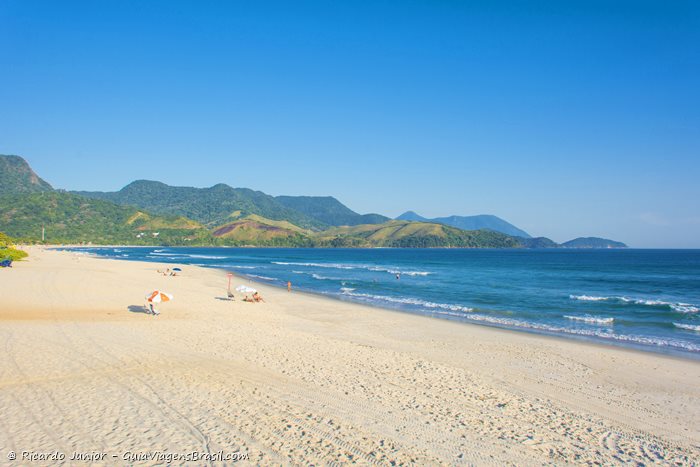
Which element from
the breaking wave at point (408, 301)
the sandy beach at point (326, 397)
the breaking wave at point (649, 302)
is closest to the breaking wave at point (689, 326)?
the breaking wave at point (649, 302)

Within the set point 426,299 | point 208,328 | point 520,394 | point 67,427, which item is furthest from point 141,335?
point 426,299

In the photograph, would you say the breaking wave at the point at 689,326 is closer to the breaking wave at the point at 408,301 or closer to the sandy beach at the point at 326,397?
the sandy beach at the point at 326,397

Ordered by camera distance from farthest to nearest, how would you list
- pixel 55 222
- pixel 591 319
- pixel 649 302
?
pixel 55 222 → pixel 649 302 → pixel 591 319

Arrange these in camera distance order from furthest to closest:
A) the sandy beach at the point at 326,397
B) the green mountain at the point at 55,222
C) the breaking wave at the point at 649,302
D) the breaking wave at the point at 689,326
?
1. the green mountain at the point at 55,222
2. the breaking wave at the point at 649,302
3. the breaking wave at the point at 689,326
4. the sandy beach at the point at 326,397

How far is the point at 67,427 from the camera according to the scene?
7.58 meters

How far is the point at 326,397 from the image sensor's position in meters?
9.74

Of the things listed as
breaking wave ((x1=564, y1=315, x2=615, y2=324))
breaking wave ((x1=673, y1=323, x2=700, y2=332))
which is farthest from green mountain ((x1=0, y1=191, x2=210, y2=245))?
breaking wave ((x1=673, y1=323, x2=700, y2=332))

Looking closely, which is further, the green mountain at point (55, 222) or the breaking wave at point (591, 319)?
the green mountain at point (55, 222)

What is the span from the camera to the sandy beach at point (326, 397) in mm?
7195

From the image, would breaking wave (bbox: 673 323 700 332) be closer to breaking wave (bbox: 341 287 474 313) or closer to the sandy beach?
the sandy beach

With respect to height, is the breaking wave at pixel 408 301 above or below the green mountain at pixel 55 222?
below

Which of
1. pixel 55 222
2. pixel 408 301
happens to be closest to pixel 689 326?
pixel 408 301

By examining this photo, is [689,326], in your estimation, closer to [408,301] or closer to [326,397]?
[408,301]

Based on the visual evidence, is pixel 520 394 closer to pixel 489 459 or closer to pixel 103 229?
pixel 489 459
